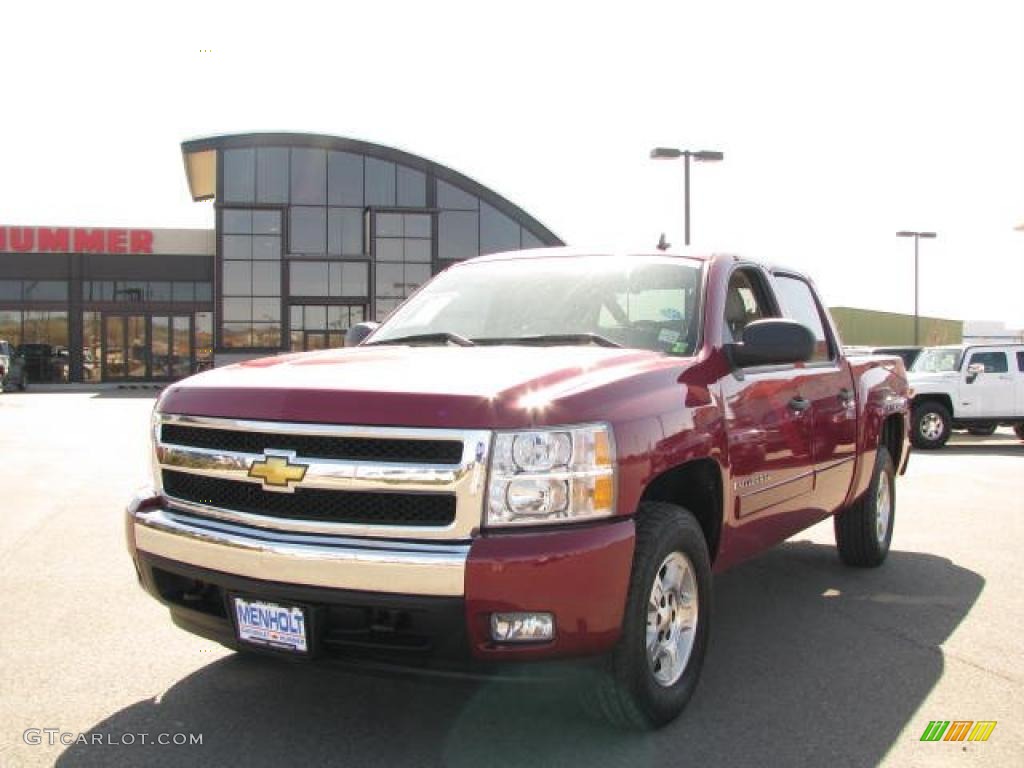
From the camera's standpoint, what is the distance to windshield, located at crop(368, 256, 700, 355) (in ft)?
13.4

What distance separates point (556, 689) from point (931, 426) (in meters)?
14.0

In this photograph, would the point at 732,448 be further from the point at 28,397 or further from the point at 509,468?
the point at 28,397

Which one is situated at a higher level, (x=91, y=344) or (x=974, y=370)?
(x=91, y=344)

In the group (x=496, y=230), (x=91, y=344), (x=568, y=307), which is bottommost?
(x=568, y=307)

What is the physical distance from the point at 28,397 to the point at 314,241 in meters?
13.3

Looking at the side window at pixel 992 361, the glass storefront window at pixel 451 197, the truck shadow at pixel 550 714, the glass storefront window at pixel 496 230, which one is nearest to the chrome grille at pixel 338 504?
the truck shadow at pixel 550 714

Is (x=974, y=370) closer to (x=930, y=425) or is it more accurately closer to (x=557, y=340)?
(x=930, y=425)

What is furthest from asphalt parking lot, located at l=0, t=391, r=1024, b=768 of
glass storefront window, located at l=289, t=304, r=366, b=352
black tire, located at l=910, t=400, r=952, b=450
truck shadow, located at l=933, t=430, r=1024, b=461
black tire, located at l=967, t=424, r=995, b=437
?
glass storefront window, located at l=289, t=304, r=366, b=352

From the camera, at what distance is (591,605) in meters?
2.98

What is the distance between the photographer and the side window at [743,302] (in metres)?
4.50

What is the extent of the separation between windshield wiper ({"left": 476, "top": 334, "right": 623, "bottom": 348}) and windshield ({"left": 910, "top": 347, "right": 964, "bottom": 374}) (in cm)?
1447

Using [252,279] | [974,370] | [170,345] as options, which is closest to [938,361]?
[974,370]

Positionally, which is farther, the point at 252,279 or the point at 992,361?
the point at 252,279

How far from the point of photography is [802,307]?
553 centimetres
